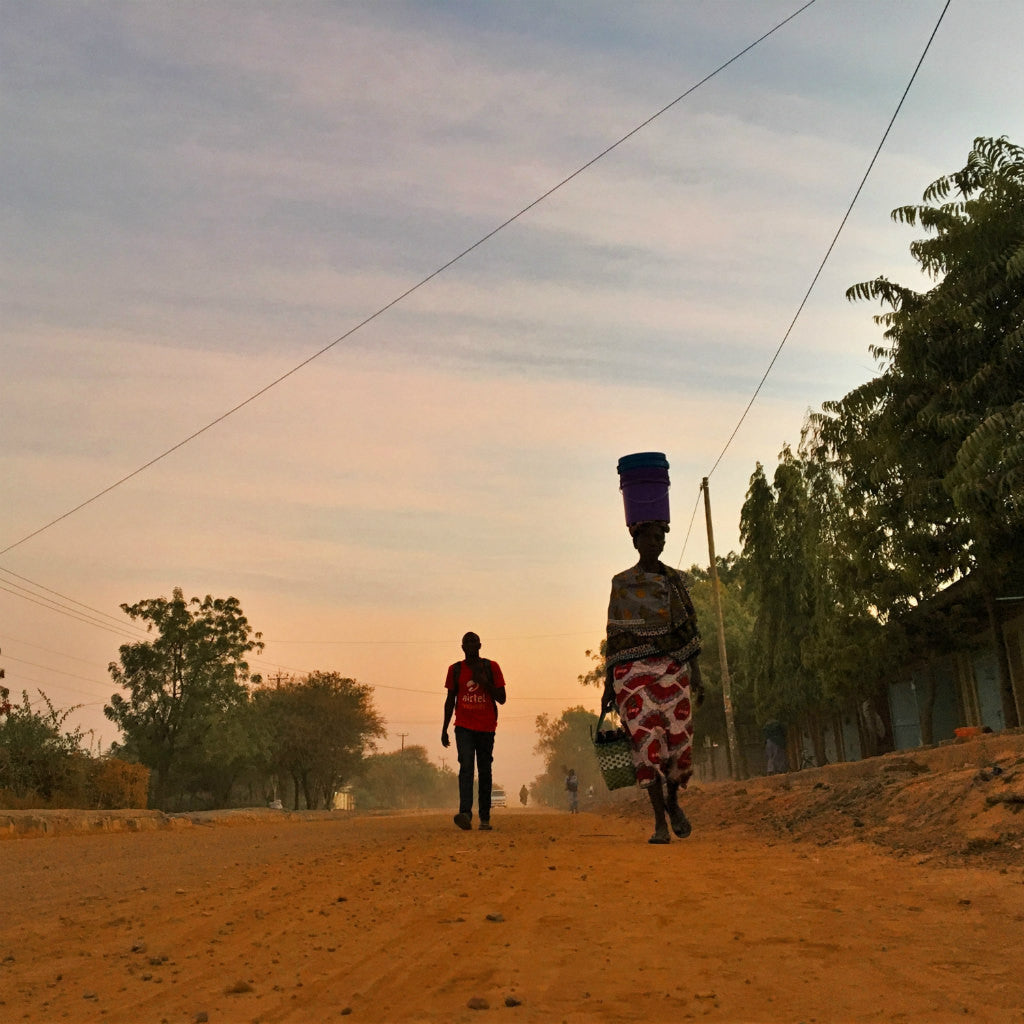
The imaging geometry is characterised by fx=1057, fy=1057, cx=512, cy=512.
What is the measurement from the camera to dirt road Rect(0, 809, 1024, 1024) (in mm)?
2980

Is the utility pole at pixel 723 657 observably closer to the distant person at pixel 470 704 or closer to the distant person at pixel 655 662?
the distant person at pixel 470 704

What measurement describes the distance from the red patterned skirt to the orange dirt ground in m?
0.60

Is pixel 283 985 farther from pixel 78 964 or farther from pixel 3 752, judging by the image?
pixel 3 752

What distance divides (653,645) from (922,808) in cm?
211

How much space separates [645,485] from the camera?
773 cm

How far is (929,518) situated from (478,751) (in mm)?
10282

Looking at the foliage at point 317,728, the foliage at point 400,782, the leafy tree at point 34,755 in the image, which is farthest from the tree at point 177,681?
the foliage at point 400,782

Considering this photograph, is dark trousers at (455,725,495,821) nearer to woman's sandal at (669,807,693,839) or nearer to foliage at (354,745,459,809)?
woman's sandal at (669,807,693,839)

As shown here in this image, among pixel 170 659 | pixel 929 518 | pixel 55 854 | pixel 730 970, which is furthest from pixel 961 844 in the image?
pixel 170 659

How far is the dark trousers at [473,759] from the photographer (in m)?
10.6

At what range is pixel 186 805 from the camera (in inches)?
2111

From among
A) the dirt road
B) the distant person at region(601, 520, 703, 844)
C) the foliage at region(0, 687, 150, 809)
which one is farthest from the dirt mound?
the foliage at region(0, 687, 150, 809)

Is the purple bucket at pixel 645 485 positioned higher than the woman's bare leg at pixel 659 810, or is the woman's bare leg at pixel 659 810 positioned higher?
the purple bucket at pixel 645 485

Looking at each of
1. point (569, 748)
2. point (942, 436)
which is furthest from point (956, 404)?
point (569, 748)
